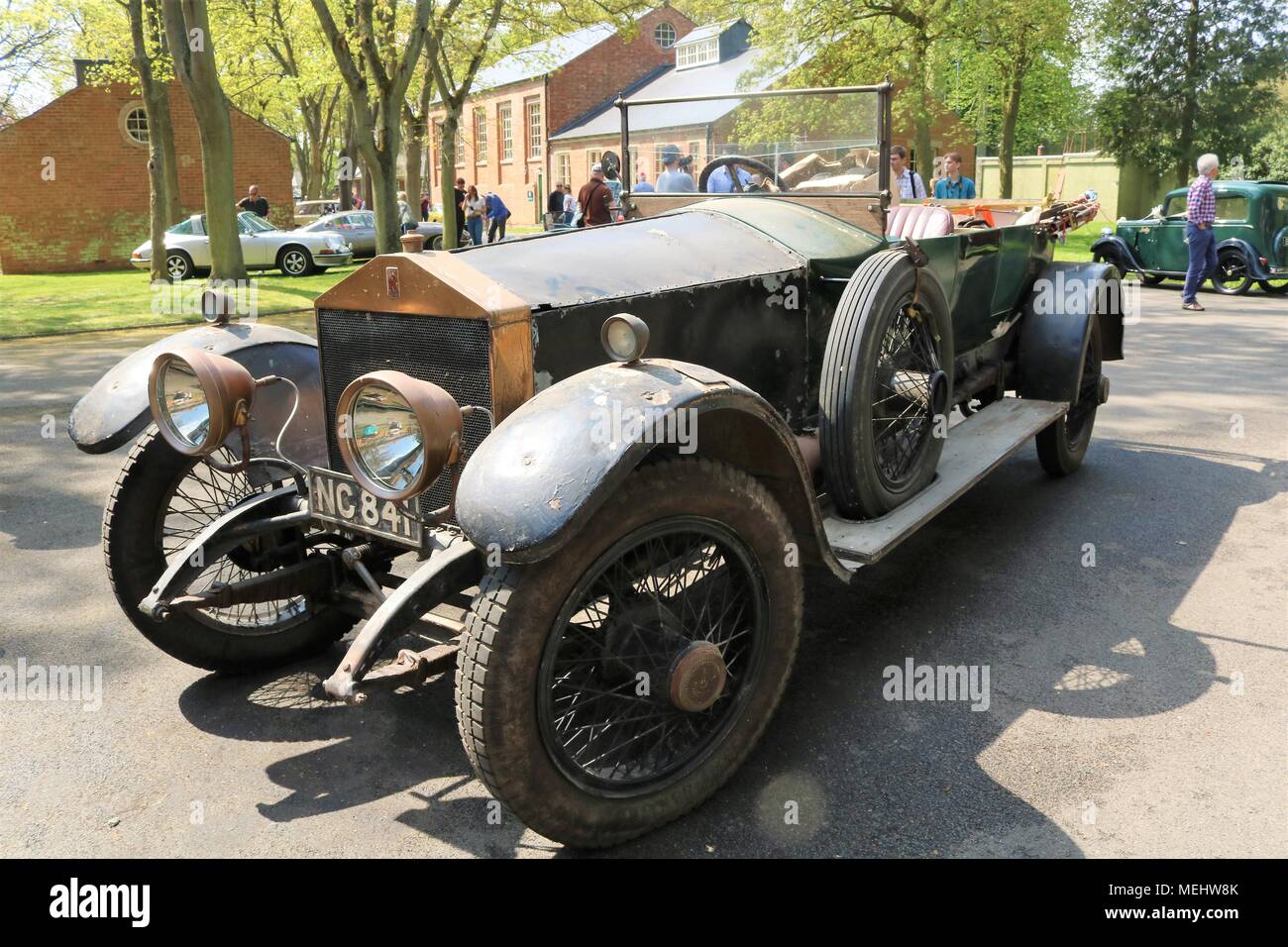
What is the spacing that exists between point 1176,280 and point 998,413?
546 inches

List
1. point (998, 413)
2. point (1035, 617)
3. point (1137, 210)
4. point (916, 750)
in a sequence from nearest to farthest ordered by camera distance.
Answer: point (916, 750) → point (1035, 617) → point (998, 413) → point (1137, 210)

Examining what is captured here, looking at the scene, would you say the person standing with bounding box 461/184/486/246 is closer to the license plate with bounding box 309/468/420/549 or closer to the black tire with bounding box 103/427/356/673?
the black tire with bounding box 103/427/356/673

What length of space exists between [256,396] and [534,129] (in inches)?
1623

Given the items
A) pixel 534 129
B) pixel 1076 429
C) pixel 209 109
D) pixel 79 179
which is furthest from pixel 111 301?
pixel 534 129

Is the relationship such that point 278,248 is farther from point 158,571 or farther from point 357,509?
point 357,509

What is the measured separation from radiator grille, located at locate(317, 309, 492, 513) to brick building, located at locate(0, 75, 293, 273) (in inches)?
850

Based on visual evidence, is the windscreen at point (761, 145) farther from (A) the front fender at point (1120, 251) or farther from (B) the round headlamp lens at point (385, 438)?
(A) the front fender at point (1120, 251)

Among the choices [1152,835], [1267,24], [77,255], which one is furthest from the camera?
[1267,24]

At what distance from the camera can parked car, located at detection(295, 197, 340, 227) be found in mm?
29125

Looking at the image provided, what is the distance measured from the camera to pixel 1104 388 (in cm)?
594

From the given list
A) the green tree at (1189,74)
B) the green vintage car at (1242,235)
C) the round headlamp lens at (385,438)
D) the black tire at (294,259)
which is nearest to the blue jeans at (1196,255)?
the green vintage car at (1242,235)
